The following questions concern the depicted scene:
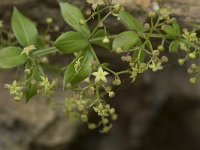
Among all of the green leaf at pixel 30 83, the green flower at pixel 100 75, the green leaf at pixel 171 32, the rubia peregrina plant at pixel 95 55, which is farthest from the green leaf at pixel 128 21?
the green leaf at pixel 30 83

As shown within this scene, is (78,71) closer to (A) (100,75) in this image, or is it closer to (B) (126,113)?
(A) (100,75)

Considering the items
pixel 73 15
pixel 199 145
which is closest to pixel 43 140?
pixel 73 15

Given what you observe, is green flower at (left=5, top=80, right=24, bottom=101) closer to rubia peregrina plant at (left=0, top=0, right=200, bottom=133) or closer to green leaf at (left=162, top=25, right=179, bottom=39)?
rubia peregrina plant at (left=0, top=0, right=200, bottom=133)

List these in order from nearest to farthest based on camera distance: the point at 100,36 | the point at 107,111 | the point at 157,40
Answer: the point at 107,111
the point at 100,36
the point at 157,40

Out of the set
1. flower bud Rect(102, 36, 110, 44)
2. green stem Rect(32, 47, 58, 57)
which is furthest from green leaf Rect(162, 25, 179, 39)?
green stem Rect(32, 47, 58, 57)

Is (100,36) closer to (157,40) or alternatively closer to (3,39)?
(157,40)

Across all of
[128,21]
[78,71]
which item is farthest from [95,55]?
[128,21]
